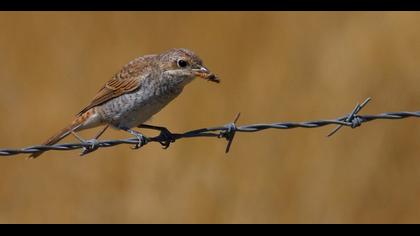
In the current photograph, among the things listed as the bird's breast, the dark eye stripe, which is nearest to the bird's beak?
the dark eye stripe

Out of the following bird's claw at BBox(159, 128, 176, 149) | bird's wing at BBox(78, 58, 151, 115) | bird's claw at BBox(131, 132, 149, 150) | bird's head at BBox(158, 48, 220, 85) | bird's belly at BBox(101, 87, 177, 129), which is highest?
bird's head at BBox(158, 48, 220, 85)

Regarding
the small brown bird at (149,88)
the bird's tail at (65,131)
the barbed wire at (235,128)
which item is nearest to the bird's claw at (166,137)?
the small brown bird at (149,88)

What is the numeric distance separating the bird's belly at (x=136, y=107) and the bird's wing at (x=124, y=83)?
0.21ft

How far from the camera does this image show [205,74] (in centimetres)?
792

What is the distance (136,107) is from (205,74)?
0.61 m

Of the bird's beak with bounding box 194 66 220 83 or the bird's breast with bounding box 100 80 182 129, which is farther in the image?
the bird's breast with bounding box 100 80 182 129

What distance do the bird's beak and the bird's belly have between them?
29cm

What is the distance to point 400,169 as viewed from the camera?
35.9ft

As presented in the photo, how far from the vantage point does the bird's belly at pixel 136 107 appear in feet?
26.5

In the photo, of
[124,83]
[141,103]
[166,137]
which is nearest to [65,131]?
[124,83]

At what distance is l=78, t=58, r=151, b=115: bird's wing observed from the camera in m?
8.17

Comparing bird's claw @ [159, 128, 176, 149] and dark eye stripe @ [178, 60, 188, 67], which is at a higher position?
dark eye stripe @ [178, 60, 188, 67]

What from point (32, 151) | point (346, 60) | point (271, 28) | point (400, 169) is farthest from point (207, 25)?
point (32, 151)

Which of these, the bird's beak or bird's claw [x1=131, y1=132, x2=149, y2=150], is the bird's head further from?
bird's claw [x1=131, y1=132, x2=149, y2=150]
